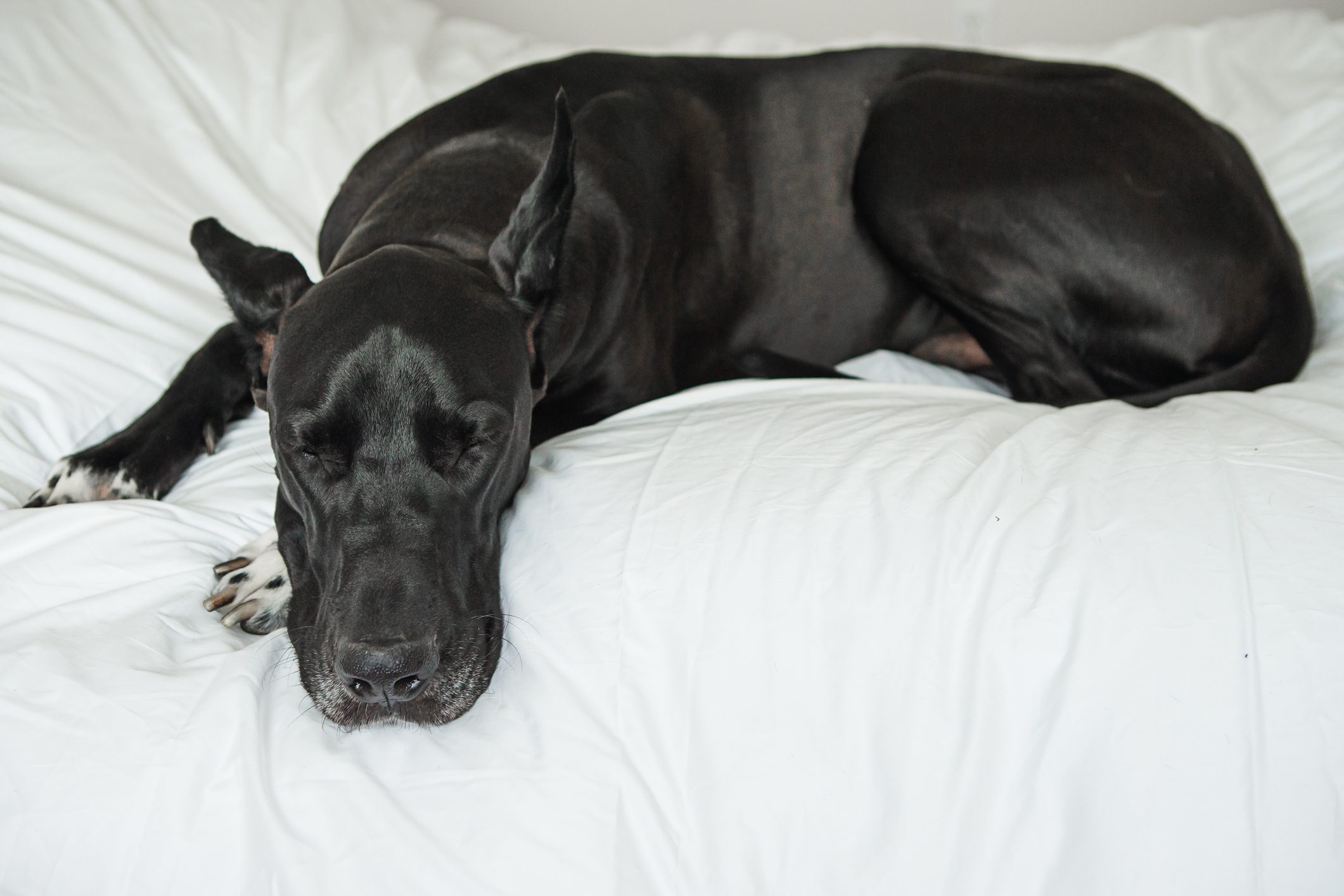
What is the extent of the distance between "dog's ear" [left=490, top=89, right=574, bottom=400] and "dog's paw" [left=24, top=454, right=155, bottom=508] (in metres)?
0.78

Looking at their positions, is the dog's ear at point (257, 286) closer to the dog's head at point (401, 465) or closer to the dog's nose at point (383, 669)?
the dog's head at point (401, 465)

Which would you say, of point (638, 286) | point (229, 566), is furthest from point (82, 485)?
point (638, 286)

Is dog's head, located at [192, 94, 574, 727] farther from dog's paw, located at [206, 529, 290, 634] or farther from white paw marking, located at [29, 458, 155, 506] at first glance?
white paw marking, located at [29, 458, 155, 506]

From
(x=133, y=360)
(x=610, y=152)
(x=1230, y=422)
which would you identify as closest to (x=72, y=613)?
(x=133, y=360)

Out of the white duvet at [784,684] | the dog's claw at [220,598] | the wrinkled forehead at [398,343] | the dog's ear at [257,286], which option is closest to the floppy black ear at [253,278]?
the dog's ear at [257,286]

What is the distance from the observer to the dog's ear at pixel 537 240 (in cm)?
178

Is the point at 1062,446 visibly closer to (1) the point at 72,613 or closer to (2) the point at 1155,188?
(2) the point at 1155,188

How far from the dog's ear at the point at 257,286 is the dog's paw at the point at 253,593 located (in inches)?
10.9

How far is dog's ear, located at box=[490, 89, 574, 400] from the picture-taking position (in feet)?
5.82

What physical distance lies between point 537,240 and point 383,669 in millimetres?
787

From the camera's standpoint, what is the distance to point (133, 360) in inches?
87.7

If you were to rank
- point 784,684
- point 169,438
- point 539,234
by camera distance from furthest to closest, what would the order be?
point 169,438 → point 539,234 → point 784,684

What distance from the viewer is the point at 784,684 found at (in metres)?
1.37

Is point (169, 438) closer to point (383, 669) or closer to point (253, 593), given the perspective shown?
point (253, 593)
